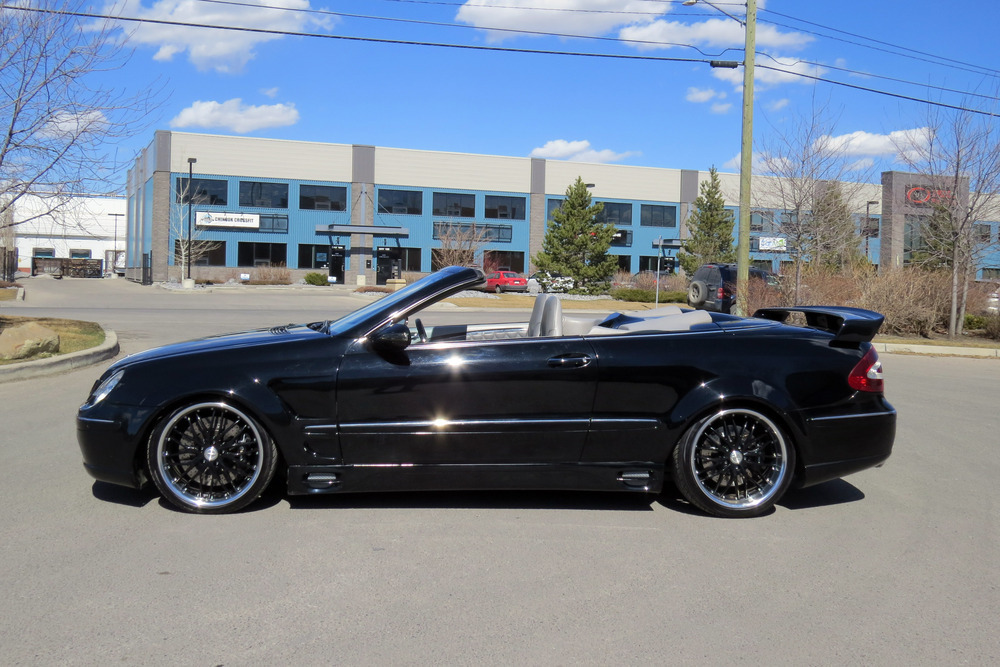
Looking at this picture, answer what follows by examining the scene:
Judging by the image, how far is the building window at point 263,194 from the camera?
202ft

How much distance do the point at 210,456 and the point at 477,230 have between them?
6144 centimetres

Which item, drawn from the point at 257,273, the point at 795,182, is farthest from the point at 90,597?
the point at 257,273

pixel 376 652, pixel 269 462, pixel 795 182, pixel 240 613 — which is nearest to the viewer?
pixel 376 652

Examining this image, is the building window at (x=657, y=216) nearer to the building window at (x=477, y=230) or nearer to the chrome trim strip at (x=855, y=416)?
the building window at (x=477, y=230)

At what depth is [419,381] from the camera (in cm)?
472

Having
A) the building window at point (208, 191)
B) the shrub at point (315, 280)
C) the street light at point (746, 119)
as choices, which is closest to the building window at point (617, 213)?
the shrub at point (315, 280)

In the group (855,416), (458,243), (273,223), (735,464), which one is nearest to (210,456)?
(735,464)

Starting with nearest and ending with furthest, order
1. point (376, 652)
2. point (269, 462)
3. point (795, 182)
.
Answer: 1. point (376, 652)
2. point (269, 462)
3. point (795, 182)

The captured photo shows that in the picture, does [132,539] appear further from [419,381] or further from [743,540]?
[743,540]

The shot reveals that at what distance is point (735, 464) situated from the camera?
494 cm

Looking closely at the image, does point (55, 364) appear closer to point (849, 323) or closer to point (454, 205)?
point (849, 323)

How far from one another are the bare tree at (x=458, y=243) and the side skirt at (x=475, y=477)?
51.1 meters

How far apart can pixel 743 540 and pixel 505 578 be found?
1.45 meters

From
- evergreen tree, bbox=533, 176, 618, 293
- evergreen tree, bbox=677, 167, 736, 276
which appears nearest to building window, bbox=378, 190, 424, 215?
evergreen tree, bbox=533, 176, 618, 293
